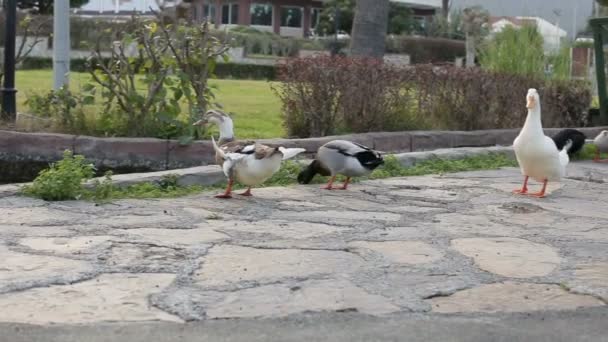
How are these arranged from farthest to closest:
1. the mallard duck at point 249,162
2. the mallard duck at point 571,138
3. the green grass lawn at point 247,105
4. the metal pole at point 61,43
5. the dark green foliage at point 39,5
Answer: the dark green foliage at point 39,5
the green grass lawn at point 247,105
the metal pole at point 61,43
the mallard duck at point 571,138
the mallard duck at point 249,162

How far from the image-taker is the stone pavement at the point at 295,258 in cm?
384

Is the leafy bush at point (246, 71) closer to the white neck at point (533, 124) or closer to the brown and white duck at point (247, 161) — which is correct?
the white neck at point (533, 124)

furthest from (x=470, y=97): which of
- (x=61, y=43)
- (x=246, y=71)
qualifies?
(x=246, y=71)

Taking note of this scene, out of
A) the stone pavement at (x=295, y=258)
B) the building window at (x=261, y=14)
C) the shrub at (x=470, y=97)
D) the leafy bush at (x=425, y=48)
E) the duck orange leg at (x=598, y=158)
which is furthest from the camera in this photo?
the building window at (x=261, y=14)

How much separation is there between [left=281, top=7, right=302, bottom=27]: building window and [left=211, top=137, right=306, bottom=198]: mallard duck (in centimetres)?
4330

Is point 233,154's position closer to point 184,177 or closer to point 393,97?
point 184,177

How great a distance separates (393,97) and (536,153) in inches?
117

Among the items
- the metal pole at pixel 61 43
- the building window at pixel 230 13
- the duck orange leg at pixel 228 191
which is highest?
the building window at pixel 230 13

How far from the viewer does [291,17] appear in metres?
49.7

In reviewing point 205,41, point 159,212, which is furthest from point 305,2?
point 159,212

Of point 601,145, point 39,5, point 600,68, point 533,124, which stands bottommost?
point 601,145

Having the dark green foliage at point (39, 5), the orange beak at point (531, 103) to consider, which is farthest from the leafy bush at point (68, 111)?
the dark green foliage at point (39, 5)

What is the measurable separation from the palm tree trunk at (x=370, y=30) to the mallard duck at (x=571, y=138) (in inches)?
169

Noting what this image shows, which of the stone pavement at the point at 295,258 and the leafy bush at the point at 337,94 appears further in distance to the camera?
the leafy bush at the point at 337,94
